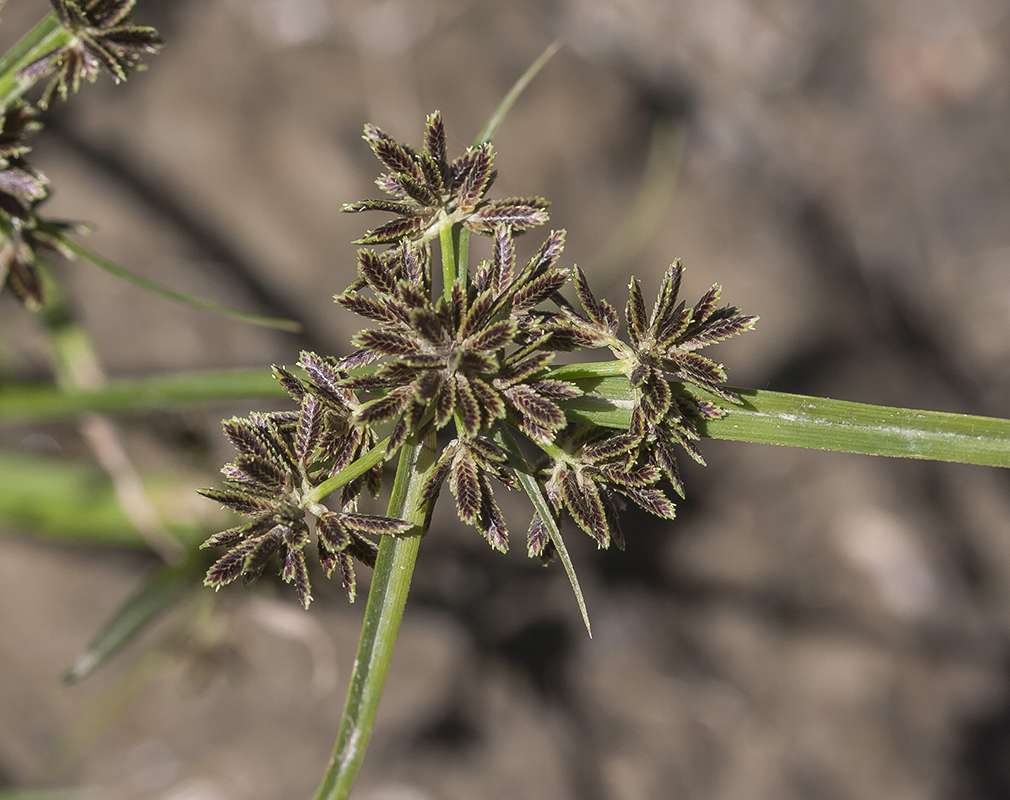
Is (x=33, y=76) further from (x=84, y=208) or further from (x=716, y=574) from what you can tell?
(x=716, y=574)

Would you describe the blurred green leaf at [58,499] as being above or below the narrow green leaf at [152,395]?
below

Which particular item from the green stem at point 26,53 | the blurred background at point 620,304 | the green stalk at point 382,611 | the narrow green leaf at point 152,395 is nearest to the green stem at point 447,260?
the green stalk at point 382,611

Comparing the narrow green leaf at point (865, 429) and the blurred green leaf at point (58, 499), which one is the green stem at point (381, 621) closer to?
the narrow green leaf at point (865, 429)

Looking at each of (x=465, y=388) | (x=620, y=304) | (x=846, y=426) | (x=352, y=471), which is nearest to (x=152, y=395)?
(x=352, y=471)

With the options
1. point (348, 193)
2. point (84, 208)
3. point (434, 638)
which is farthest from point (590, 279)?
point (84, 208)

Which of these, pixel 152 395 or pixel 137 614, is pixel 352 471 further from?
pixel 137 614

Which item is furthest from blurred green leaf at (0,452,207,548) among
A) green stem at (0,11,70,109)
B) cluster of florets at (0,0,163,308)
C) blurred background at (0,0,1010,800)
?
green stem at (0,11,70,109)

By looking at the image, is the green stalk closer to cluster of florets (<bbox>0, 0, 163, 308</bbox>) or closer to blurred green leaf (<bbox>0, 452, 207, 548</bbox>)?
cluster of florets (<bbox>0, 0, 163, 308</bbox>)
